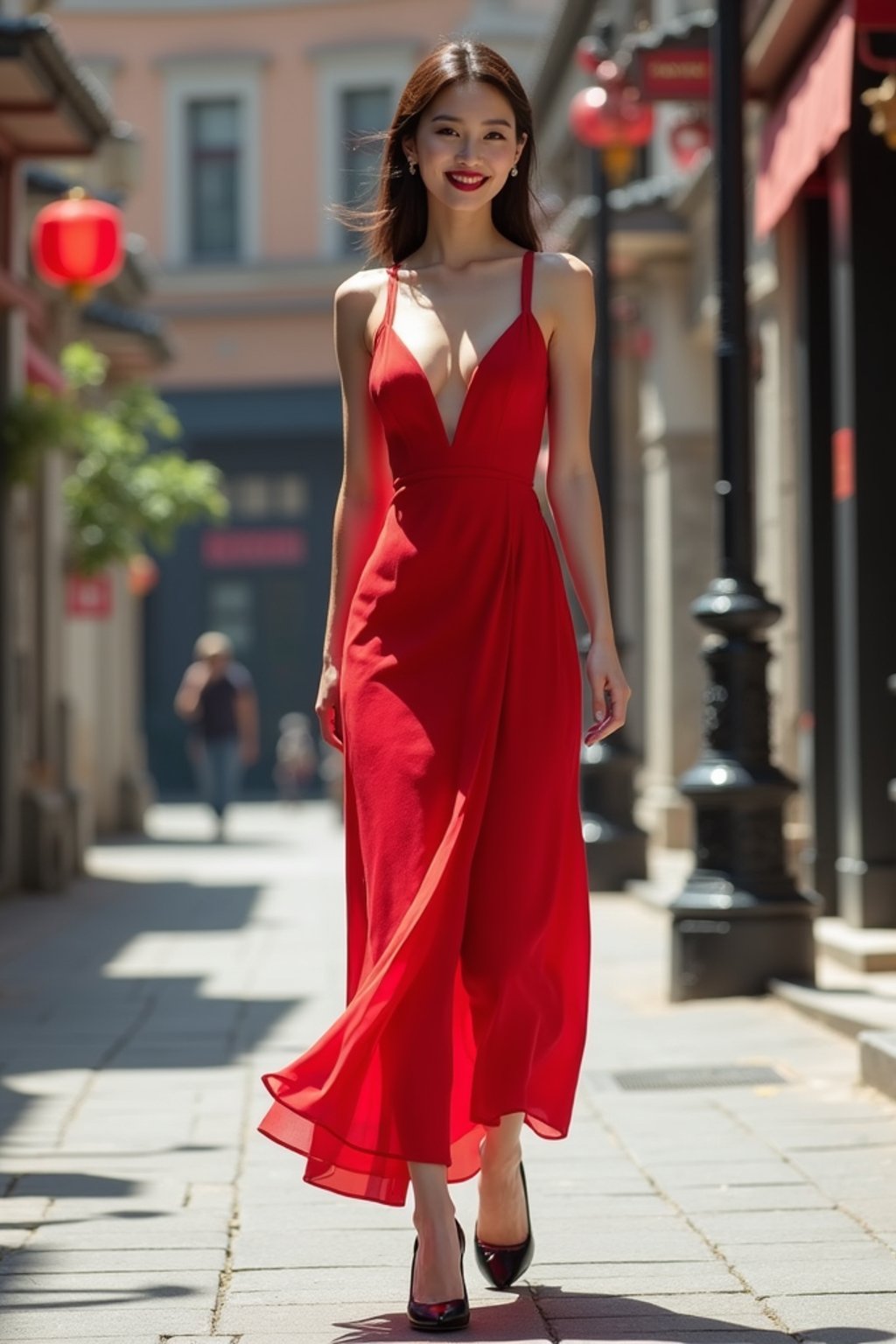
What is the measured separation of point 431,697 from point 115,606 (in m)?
19.4

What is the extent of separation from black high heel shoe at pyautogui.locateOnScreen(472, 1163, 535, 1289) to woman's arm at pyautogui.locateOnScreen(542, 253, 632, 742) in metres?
0.88

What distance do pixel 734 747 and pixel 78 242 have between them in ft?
21.0

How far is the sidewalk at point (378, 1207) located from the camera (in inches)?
160

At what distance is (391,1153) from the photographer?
3.95 metres

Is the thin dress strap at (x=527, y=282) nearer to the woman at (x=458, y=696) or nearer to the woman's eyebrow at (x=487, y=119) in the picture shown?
the woman at (x=458, y=696)

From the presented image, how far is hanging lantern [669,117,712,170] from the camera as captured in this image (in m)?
14.4

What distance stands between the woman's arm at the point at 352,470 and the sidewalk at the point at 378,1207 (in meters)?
1.02

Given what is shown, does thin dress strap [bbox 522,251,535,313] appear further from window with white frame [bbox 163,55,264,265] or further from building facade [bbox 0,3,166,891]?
window with white frame [bbox 163,55,264,265]

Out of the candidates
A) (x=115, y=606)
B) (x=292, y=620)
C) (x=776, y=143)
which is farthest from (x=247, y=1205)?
(x=292, y=620)

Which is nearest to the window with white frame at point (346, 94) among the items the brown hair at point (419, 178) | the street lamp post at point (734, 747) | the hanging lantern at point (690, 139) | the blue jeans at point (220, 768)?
the blue jeans at point (220, 768)

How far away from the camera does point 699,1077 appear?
6.91 meters

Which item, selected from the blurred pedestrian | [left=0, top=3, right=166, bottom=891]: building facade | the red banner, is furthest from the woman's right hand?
the blurred pedestrian

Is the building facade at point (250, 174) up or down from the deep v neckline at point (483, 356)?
up

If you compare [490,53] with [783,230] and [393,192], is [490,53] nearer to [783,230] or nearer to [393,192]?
[393,192]
